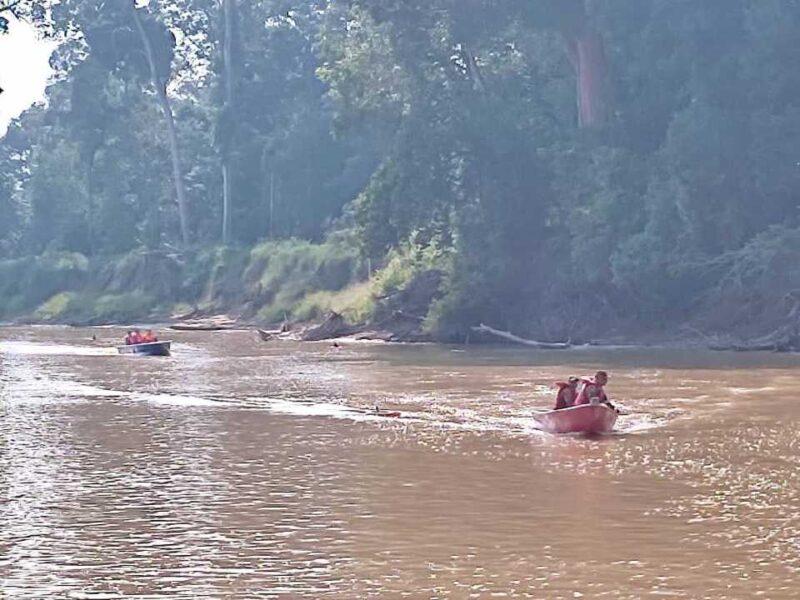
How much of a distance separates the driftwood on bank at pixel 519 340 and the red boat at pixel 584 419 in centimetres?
2551

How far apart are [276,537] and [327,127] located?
72749 millimetres

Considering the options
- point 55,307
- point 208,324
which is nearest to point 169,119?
point 55,307

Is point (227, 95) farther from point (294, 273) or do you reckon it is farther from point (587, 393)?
point (587, 393)

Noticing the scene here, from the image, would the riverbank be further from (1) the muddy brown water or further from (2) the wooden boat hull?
(1) the muddy brown water

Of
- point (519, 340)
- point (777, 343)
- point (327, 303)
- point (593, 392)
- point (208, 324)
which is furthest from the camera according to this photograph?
point (208, 324)

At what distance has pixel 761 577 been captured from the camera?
14.9 metres

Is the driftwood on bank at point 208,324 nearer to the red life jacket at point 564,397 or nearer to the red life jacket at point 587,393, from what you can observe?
the red life jacket at point 564,397

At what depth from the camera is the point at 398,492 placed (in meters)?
20.4

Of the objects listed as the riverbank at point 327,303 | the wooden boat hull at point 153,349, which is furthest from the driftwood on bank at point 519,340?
the wooden boat hull at point 153,349

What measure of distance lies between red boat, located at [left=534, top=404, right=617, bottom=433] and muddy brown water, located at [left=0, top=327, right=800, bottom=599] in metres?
0.42

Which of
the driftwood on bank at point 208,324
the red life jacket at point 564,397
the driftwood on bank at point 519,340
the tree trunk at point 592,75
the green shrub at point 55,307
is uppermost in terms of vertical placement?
the tree trunk at point 592,75

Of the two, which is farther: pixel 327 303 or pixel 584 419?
pixel 327 303

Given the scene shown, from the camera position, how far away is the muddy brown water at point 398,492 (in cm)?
1521

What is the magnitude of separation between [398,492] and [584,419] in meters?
7.03
